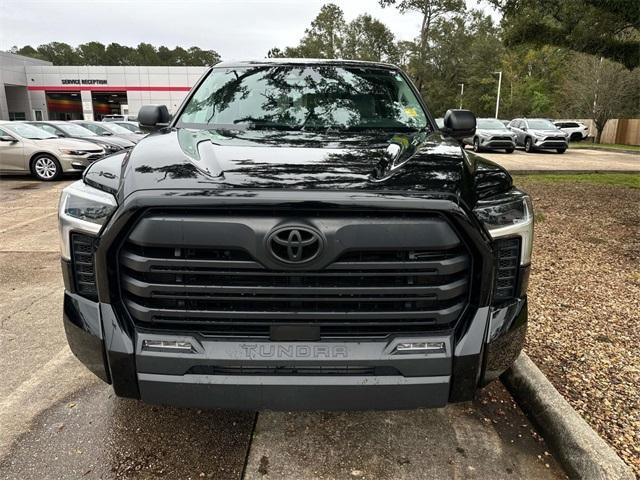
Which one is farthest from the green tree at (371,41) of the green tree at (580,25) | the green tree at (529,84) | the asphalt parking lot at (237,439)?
the asphalt parking lot at (237,439)

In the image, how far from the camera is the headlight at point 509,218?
6.66 ft

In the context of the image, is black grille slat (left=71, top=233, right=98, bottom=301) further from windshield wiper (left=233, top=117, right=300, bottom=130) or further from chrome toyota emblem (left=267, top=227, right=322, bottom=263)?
windshield wiper (left=233, top=117, right=300, bottom=130)

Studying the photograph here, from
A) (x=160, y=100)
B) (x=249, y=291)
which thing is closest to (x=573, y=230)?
(x=249, y=291)

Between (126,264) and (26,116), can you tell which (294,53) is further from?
(126,264)

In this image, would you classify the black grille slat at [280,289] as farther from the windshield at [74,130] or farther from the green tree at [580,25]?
the windshield at [74,130]

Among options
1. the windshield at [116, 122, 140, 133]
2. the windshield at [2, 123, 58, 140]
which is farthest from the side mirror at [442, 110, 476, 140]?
the windshield at [116, 122, 140, 133]

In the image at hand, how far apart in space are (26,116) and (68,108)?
4.56 meters

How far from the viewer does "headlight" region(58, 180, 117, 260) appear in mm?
2002

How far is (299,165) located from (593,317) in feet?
9.42

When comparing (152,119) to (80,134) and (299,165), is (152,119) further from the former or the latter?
(80,134)

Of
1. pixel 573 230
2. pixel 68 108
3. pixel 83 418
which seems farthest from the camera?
pixel 68 108

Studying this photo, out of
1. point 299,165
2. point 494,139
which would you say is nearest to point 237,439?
point 299,165

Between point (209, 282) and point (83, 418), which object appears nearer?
point (209, 282)

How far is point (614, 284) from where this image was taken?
4.47m
